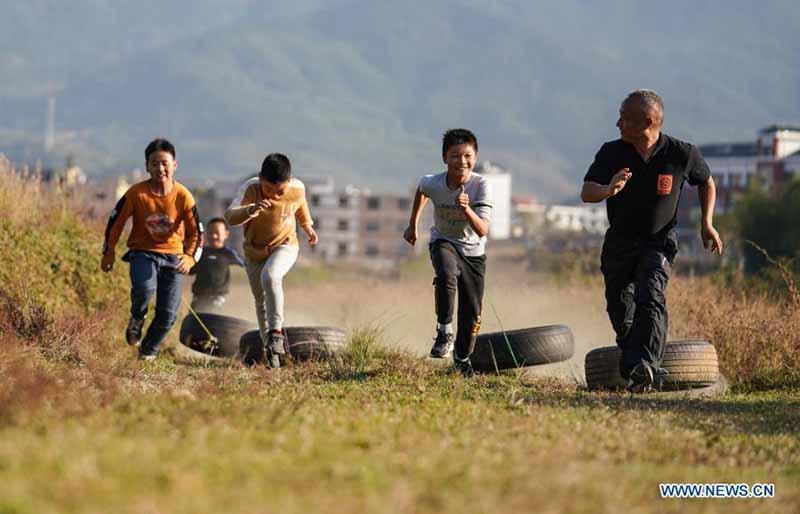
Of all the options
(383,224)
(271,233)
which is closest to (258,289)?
(271,233)

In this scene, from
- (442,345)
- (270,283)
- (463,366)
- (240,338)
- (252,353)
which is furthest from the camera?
(240,338)

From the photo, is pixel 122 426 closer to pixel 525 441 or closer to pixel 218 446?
pixel 218 446

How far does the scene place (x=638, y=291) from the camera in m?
9.55

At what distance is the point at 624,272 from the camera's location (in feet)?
32.1

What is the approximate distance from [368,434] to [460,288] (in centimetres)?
509

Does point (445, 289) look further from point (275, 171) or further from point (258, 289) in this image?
point (258, 289)

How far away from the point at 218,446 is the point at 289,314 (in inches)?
671

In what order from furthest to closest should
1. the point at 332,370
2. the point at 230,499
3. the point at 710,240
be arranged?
the point at 332,370 < the point at 710,240 < the point at 230,499

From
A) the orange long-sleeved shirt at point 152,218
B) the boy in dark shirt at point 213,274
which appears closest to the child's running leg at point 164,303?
the orange long-sleeved shirt at point 152,218

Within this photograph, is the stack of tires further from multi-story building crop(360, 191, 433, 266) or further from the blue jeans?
multi-story building crop(360, 191, 433, 266)

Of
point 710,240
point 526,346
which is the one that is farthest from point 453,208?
point 710,240

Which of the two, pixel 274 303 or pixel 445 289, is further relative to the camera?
pixel 274 303

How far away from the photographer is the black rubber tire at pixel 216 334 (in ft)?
43.9

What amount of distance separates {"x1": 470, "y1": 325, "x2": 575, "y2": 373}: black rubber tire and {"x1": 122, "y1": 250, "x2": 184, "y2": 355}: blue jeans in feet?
9.07
